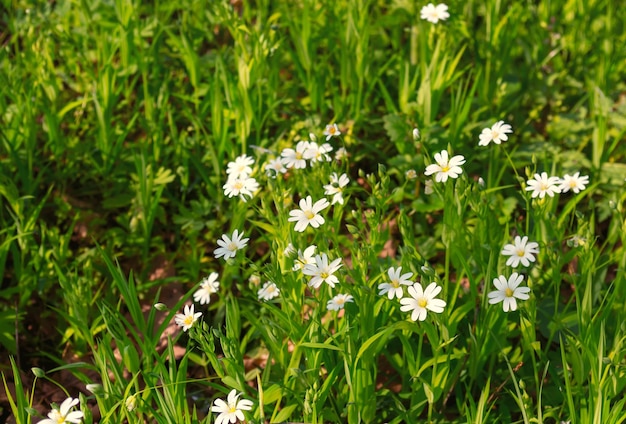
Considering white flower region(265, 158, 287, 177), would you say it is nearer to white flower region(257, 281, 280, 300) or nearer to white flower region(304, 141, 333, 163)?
white flower region(304, 141, 333, 163)

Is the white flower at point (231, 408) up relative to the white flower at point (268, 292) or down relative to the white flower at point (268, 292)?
down

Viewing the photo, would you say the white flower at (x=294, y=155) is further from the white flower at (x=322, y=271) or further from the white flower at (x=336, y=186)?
the white flower at (x=322, y=271)

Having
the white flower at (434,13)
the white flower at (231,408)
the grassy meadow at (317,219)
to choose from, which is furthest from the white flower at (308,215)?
the white flower at (434,13)

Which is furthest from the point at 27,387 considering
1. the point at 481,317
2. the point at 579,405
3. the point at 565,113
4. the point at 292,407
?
the point at 565,113

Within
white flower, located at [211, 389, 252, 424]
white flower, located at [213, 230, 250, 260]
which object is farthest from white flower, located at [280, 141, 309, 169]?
white flower, located at [211, 389, 252, 424]

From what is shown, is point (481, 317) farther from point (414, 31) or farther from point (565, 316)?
point (414, 31)
